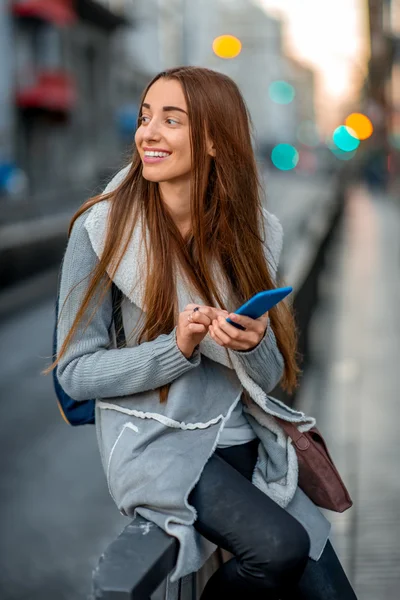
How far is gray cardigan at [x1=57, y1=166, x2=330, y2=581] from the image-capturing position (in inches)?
89.0

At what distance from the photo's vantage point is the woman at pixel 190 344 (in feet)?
7.40

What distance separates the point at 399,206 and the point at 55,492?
28.5 m

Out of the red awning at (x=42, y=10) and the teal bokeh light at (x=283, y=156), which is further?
the teal bokeh light at (x=283, y=156)

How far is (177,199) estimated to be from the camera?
2.58 m

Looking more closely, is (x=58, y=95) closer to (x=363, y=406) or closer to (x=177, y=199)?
(x=363, y=406)

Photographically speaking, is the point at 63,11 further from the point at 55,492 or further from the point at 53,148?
the point at 55,492

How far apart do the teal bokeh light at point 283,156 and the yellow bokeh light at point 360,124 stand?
57.6 m

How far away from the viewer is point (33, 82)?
37.5 metres

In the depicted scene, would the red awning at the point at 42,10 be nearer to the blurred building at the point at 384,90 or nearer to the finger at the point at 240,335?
the blurred building at the point at 384,90

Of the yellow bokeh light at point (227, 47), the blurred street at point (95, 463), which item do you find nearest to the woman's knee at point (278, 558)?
the blurred street at point (95, 463)

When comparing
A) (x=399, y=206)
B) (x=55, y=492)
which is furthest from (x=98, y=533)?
(x=399, y=206)

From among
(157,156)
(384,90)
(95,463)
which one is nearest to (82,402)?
(157,156)

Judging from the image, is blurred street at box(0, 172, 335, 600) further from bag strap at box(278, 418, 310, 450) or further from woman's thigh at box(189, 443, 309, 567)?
woman's thigh at box(189, 443, 309, 567)

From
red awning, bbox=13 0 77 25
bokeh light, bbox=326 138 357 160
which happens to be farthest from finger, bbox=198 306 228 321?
bokeh light, bbox=326 138 357 160
